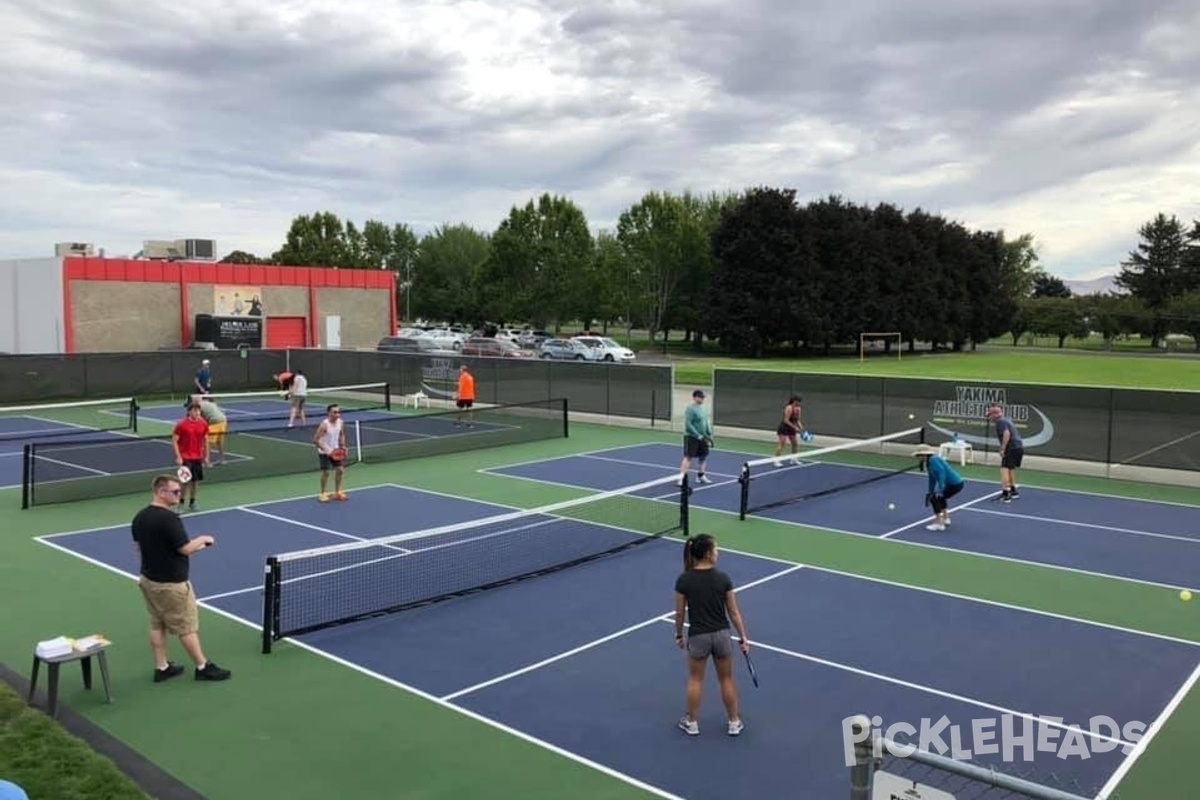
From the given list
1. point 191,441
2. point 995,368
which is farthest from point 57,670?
point 995,368

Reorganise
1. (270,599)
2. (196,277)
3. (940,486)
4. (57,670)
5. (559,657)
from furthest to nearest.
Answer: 1. (196,277)
2. (940,486)
3. (270,599)
4. (559,657)
5. (57,670)

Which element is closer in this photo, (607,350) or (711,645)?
(711,645)

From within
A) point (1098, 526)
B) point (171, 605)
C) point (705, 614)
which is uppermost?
point (705, 614)

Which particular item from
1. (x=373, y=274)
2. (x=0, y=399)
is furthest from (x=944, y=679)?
(x=373, y=274)

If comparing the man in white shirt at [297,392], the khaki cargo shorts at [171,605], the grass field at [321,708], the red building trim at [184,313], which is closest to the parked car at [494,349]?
the red building trim at [184,313]

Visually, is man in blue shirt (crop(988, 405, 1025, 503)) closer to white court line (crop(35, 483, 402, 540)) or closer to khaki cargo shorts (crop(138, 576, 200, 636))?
white court line (crop(35, 483, 402, 540))

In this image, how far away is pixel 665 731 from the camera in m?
8.31

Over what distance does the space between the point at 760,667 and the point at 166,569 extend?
19.4 ft

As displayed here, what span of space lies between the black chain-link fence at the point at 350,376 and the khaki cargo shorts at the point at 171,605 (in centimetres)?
2158

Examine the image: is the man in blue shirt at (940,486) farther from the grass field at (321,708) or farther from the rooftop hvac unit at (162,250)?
the rooftop hvac unit at (162,250)

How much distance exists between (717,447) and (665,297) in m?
54.8

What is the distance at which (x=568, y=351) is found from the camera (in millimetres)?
59844

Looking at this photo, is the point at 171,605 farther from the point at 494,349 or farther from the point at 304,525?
the point at 494,349

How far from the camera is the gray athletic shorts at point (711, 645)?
25.8ft
